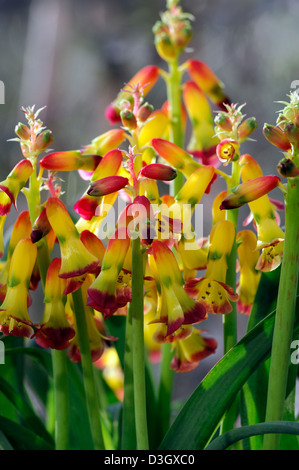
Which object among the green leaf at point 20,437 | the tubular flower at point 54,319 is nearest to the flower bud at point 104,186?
the tubular flower at point 54,319

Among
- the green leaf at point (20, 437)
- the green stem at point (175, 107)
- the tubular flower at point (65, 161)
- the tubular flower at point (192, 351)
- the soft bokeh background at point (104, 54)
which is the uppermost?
the soft bokeh background at point (104, 54)

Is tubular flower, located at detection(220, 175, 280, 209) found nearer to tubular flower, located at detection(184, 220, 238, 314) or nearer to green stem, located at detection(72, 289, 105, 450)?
tubular flower, located at detection(184, 220, 238, 314)

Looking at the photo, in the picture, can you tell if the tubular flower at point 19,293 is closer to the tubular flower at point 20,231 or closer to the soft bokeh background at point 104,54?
the tubular flower at point 20,231

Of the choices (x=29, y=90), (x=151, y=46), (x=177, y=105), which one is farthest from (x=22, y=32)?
(x=177, y=105)

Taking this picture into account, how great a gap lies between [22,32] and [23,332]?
2325 mm

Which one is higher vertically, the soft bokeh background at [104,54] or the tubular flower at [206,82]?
the soft bokeh background at [104,54]

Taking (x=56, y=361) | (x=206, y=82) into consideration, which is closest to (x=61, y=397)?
(x=56, y=361)

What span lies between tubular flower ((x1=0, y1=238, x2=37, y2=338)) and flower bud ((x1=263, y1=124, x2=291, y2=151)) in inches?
10.9

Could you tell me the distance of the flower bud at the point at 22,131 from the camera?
68 cm

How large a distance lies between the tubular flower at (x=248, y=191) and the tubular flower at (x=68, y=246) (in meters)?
0.15

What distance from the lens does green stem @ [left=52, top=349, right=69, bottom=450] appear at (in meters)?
0.74

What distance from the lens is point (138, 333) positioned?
666 mm

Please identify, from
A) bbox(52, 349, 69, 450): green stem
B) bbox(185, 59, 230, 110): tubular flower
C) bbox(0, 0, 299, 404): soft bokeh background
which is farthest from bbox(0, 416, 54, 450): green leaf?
bbox(0, 0, 299, 404): soft bokeh background

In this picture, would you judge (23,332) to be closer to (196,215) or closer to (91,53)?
(196,215)
